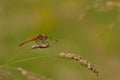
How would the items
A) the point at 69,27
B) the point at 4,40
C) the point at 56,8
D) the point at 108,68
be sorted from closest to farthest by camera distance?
the point at 108,68, the point at 4,40, the point at 69,27, the point at 56,8

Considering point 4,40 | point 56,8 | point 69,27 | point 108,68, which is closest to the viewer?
point 108,68

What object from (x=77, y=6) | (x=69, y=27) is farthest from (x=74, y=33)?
(x=77, y=6)

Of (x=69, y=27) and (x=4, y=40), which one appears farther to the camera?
(x=69, y=27)

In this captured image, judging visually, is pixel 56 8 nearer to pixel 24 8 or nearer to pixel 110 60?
pixel 24 8

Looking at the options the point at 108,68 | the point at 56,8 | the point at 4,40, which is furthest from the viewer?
the point at 56,8

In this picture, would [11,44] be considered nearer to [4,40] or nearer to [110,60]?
[4,40]

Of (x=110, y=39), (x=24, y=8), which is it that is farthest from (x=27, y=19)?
(x=110, y=39)
